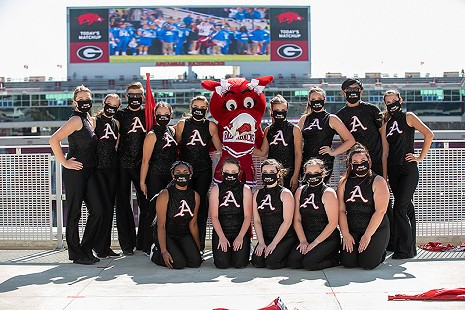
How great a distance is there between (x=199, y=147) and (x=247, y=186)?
2.44 feet

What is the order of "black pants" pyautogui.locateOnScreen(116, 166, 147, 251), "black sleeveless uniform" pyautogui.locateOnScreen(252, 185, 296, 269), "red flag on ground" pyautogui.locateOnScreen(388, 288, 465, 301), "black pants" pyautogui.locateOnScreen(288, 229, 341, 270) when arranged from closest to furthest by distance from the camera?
"red flag on ground" pyautogui.locateOnScreen(388, 288, 465, 301), "black pants" pyautogui.locateOnScreen(288, 229, 341, 270), "black sleeveless uniform" pyautogui.locateOnScreen(252, 185, 296, 269), "black pants" pyautogui.locateOnScreen(116, 166, 147, 251)

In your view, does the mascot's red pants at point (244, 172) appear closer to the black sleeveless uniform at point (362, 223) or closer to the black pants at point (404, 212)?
the black sleeveless uniform at point (362, 223)

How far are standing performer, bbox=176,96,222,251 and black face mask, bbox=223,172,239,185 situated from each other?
22.0 inches

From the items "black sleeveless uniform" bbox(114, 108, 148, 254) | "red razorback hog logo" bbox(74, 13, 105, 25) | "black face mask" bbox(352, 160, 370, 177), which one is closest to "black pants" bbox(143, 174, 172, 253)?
"black sleeveless uniform" bbox(114, 108, 148, 254)

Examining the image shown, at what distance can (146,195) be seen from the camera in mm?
6105

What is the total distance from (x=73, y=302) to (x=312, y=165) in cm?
241

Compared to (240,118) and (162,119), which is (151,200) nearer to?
(162,119)

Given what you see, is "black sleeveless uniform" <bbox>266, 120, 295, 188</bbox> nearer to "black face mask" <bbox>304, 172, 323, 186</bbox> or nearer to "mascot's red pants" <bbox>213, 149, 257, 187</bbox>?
"mascot's red pants" <bbox>213, 149, 257, 187</bbox>

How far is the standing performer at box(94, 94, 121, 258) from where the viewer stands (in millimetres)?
5902

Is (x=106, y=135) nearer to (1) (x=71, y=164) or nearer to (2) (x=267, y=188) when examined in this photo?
(1) (x=71, y=164)

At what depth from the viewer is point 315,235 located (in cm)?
533

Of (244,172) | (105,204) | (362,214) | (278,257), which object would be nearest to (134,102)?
(105,204)

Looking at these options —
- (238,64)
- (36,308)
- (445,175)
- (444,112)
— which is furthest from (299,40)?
(36,308)

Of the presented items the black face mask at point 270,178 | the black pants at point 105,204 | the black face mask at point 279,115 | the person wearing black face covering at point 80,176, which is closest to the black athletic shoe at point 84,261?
the person wearing black face covering at point 80,176
